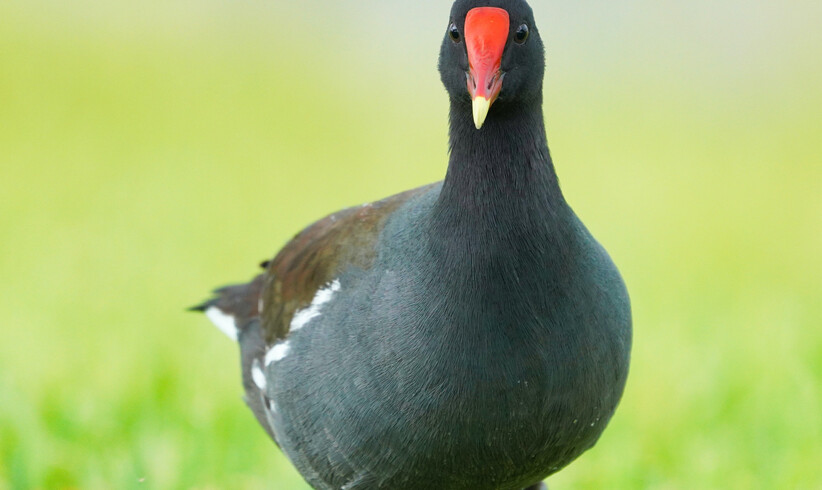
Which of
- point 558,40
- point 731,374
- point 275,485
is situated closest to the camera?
point 275,485

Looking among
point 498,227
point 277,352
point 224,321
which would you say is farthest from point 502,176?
point 224,321

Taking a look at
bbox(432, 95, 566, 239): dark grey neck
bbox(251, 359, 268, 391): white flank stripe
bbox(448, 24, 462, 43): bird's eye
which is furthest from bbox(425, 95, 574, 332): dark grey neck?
bbox(251, 359, 268, 391): white flank stripe

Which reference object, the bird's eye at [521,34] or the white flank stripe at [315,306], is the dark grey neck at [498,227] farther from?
the white flank stripe at [315,306]

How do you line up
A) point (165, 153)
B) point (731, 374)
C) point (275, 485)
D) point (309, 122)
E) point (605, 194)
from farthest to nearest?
point (309, 122) < point (165, 153) < point (605, 194) < point (731, 374) < point (275, 485)

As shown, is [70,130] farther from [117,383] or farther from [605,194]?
[117,383]

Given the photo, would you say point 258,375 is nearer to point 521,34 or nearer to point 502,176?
point 502,176

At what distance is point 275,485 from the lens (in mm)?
4164

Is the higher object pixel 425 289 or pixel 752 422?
pixel 425 289

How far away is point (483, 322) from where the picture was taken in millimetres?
2836

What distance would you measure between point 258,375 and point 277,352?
0.26m

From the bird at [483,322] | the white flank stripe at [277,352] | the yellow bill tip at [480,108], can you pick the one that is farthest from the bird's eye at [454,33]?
the white flank stripe at [277,352]

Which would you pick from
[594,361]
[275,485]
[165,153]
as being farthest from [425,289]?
[165,153]

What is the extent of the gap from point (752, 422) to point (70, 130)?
719cm

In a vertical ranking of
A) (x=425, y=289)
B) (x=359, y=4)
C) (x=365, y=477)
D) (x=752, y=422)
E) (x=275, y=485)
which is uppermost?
(x=359, y=4)
